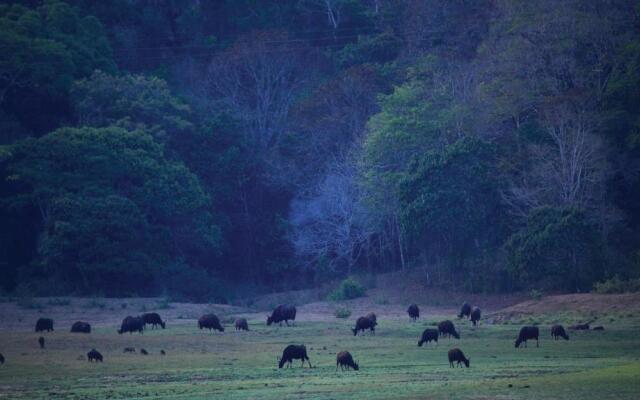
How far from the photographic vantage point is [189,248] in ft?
202

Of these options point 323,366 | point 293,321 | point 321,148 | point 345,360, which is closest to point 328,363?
point 323,366

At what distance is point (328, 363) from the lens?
29.0 m

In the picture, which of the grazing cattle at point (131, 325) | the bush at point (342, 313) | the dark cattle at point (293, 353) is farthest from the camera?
the bush at point (342, 313)

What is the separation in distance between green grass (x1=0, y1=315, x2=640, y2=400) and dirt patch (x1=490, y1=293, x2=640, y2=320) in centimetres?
163

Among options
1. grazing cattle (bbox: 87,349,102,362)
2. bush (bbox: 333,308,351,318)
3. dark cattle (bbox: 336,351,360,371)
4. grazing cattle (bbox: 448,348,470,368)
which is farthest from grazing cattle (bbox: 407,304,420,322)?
grazing cattle (bbox: 87,349,102,362)

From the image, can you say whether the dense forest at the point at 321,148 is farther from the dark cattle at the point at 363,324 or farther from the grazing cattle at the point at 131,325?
the grazing cattle at the point at 131,325

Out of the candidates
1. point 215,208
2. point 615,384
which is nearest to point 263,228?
point 215,208

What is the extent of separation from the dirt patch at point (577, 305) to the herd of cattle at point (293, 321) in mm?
1991

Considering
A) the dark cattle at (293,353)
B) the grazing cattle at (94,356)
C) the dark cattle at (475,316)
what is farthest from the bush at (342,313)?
the dark cattle at (293,353)

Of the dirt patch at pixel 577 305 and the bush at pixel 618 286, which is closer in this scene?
the dirt patch at pixel 577 305

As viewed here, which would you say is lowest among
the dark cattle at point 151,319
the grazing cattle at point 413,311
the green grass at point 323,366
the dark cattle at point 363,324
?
the green grass at point 323,366

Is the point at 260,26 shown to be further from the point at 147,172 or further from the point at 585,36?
the point at 585,36

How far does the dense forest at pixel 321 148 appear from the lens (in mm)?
50469

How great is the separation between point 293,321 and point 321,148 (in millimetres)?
21197
